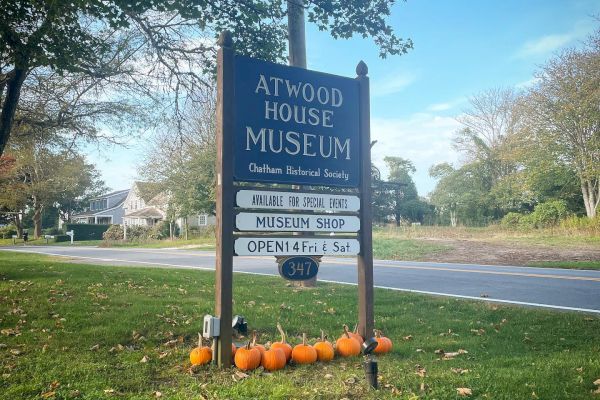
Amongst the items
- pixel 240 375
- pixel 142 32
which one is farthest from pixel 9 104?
pixel 240 375

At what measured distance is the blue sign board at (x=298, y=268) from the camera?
5.54 metres

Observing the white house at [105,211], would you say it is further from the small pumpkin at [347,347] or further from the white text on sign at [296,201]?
the small pumpkin at [347,347]

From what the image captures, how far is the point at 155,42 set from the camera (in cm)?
1241

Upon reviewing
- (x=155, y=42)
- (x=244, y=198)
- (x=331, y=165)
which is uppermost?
(x=155, y=42)

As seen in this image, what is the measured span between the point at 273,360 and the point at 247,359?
0.25 m

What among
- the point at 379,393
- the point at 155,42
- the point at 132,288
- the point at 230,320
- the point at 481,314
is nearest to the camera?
the point at 379,393

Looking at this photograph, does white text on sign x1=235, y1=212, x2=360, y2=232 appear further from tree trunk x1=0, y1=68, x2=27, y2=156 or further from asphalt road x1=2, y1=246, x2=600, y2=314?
tree trunk x1=0, y1=68, x2=27, y2=156

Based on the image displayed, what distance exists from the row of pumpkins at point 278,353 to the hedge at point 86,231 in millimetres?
54350

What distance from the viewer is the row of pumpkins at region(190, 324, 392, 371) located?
4.95 m

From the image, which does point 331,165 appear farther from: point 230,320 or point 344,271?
point 344,271

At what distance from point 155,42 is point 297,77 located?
7946 millimetres

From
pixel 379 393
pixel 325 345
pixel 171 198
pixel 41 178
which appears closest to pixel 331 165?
pixel 325 345

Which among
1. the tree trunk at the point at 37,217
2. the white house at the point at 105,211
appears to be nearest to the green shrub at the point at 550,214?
the tree trunk at the point at 37,217

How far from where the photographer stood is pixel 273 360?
4.93 m
